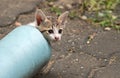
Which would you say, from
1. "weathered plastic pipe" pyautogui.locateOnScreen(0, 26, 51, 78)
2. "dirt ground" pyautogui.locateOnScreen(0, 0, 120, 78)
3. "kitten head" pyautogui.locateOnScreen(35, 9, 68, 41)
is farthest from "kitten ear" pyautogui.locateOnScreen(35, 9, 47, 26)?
"dirt ground" pyautogui.locateOnScreen(0, 0, 120, 78)

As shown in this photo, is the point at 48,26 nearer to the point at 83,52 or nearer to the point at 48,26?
the point at 48,26

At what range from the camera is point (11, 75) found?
2438mm

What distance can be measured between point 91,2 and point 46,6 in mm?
495

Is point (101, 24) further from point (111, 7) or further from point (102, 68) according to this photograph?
point (102, 68)

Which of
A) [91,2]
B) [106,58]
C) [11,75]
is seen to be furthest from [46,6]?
[11,75]

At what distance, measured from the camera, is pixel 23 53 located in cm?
255

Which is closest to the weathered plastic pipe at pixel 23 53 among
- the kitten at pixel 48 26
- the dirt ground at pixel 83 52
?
the kitten at pixel 48 26

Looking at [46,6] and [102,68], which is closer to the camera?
[102,68]

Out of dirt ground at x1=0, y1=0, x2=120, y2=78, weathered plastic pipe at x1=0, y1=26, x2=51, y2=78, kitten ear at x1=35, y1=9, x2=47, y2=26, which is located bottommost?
dirt ground at x1=0, y1=0, x2=120, y2=78

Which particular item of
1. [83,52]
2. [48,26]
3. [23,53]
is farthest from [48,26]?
[83,52]

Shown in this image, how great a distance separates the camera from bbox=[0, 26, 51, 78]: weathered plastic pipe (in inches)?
96.6

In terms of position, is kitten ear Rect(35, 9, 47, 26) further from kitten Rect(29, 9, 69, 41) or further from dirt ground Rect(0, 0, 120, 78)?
dirt ground Rect(0, 0, 120, 78)

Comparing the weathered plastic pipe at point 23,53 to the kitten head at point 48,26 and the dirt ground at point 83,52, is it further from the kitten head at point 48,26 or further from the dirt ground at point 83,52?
the dirt ground at point 83,52

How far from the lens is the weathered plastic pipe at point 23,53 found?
2.45 m
